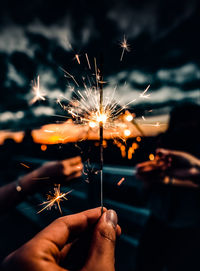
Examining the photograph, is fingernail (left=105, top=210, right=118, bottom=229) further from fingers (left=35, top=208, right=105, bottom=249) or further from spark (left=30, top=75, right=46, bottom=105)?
spark (left=30, top=75, right=46, bottom=105)

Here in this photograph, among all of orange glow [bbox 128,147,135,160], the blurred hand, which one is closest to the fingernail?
the blurred hand

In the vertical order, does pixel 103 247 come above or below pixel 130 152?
below

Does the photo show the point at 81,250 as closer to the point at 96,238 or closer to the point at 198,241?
the point at 96,238

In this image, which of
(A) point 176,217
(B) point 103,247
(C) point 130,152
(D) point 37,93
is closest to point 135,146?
(C) point 130,152

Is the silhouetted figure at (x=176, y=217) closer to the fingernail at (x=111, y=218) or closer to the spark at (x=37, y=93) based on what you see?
the fingernail at (x=111, y=218)

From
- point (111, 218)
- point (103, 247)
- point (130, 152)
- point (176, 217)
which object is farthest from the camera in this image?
point (130, 152)

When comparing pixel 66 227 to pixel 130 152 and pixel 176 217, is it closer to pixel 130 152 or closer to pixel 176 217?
pixel 176 217

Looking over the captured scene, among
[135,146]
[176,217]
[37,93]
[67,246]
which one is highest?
[37,93]
